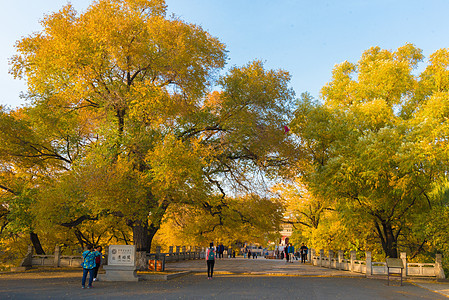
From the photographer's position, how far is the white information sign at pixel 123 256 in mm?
19516

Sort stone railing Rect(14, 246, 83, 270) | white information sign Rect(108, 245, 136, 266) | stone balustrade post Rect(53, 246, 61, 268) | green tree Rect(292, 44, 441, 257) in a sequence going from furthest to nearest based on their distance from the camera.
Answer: stone balustrade post Rect(53, 246, 61, 268)
stone railing Rect(14, 246, 83, 270)
green tree Rect(292, 44, 441, 257)
white information sign Rect(108, 245, 136, 266)

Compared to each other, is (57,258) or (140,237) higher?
(140,237)

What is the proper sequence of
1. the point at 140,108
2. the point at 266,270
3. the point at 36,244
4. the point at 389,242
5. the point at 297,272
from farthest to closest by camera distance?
the point at 36,244 → the point at 266,270 → the point at 297,272 → the point at 389,242 → the point at 140,108

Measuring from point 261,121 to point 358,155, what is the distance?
539 cm

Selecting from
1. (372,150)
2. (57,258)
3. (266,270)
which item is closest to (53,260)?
(57,258)

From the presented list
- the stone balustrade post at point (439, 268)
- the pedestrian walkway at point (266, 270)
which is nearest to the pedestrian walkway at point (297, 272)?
the pedestrian walkway at point (266, 270)

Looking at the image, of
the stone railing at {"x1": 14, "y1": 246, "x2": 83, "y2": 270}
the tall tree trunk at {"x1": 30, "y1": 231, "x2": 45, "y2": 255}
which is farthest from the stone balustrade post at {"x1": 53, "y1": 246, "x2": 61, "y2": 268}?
the tall tree trunk at {"x1": 30, "y1": 231, "x2": 45, "y2": 255}

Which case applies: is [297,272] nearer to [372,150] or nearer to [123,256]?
[372,150]

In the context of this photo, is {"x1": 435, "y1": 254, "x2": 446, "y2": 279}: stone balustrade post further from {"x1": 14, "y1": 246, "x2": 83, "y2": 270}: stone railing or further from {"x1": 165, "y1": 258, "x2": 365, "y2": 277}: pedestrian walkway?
{"x1": 14, "y1": 246, "x2": 83, "y2": 270}: stone railing

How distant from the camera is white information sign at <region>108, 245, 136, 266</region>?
64.0 feet

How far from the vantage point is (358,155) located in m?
21.7

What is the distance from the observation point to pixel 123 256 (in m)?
19.6

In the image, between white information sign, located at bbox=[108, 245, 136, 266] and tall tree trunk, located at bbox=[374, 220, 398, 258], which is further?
tall tree trunk, located at bbox=[374, 220, 398, 258]

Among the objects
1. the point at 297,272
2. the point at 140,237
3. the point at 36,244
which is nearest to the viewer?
the point at 140,237
